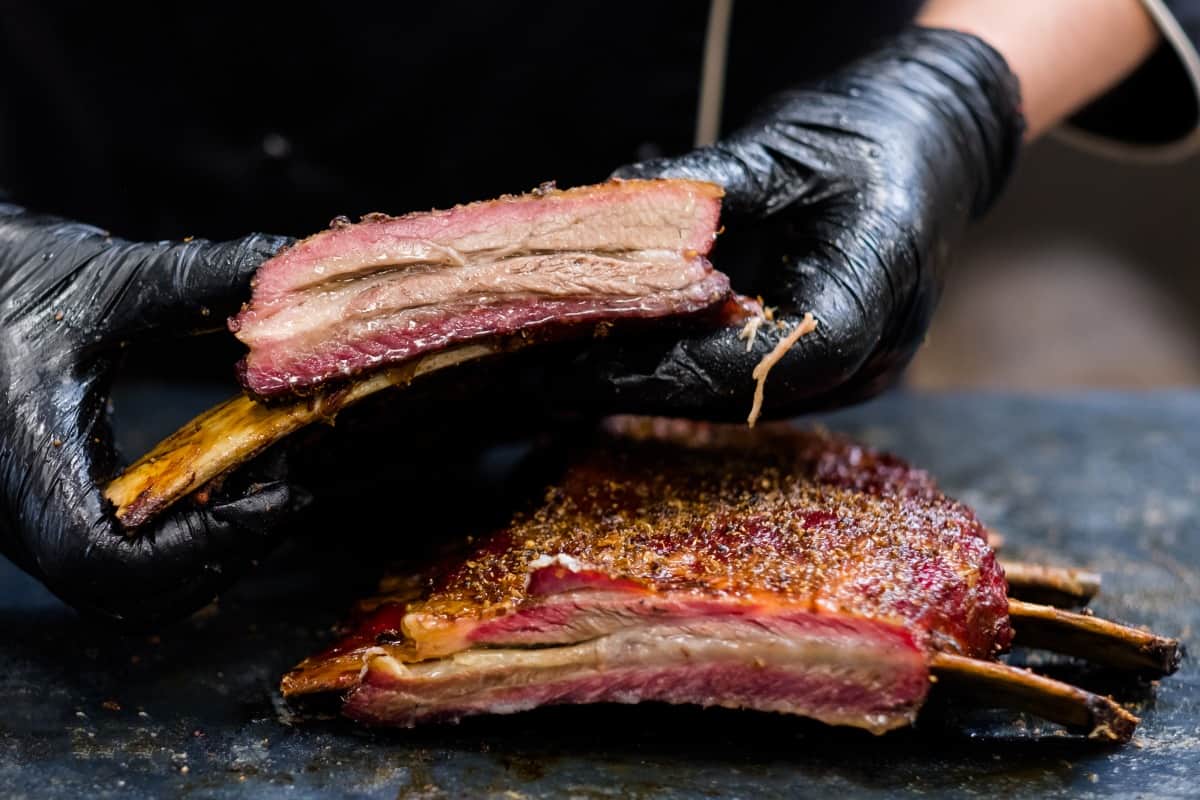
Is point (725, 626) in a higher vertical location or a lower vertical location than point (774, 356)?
lower

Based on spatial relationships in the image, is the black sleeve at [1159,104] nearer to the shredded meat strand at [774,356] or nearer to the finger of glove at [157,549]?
the shredded meat strand at [774,356]

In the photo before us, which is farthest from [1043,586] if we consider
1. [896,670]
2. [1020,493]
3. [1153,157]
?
[1153,157]

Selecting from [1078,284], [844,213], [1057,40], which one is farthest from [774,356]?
[1078,284]

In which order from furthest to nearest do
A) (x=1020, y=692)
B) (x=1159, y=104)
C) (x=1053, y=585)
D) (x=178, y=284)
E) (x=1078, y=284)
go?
(x=1078, y=284), (x=1159, y=104), (x=1053, y=585), (x=178, y=284), (x=1020, y=692)

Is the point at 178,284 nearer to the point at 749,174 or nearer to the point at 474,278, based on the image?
the point at 474,278

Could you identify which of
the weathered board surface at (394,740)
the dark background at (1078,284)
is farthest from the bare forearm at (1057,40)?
the dark background at (1078,284)

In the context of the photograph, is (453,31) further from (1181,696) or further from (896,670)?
(1181,696)
